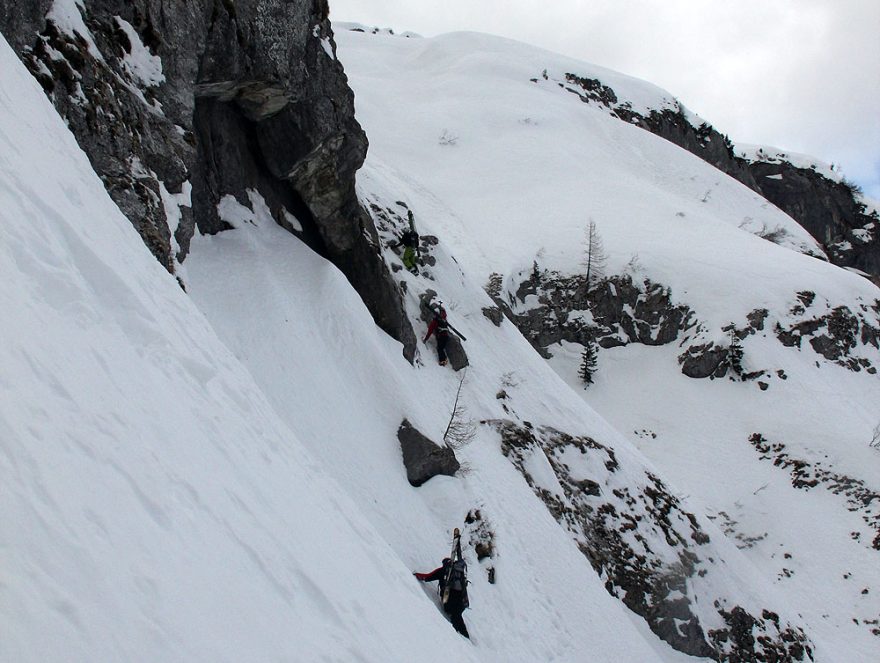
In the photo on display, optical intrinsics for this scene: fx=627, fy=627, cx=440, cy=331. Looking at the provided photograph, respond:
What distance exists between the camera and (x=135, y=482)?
14.2 ft

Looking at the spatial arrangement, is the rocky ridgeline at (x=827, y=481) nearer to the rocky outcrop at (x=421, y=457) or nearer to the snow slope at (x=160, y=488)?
the snow slope at (x=160, y=488)

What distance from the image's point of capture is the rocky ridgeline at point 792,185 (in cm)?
6450

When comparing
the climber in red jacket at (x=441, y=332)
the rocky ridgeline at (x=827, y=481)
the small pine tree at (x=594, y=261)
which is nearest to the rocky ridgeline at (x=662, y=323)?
the small pine tree at (x=594, y=261)

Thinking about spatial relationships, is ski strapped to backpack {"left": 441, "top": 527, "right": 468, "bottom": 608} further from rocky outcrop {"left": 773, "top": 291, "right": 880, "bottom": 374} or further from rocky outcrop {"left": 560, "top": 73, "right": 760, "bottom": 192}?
rocky outcrop {"left": 560, "top": 73, "right": 760, "bottom": 192}

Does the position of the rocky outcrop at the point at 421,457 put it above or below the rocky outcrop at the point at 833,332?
above

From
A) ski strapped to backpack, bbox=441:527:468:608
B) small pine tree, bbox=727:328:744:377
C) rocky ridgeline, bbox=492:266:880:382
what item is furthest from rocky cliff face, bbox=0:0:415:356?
small pine tree, bbox=727:328:744:377

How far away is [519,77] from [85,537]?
6700 cm

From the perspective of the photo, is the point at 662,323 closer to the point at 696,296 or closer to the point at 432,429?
the point at 696,296

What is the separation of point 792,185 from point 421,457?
2862 inches

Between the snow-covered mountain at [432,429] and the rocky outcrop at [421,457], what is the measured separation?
356mm

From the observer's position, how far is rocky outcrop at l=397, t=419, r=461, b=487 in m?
13.9

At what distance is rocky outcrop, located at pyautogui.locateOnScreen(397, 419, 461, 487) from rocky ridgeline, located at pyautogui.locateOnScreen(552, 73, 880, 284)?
57.1 metres

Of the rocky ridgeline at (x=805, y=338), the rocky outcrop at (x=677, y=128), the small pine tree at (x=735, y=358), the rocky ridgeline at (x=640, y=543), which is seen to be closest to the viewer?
the rocky ridgeline at (x=640, y=543)

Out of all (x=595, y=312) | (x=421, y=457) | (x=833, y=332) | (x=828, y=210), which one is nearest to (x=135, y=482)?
(x=421, y=457)
